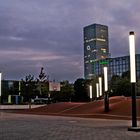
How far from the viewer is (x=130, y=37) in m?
17.5

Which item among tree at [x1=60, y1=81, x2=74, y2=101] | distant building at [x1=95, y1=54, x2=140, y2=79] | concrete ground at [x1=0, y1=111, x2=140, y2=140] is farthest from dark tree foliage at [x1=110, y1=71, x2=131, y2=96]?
concrete ground at [x1=0, y1=111, x2=140, y2=140]

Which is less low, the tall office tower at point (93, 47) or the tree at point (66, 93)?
the tall office tower at point (93, 47)

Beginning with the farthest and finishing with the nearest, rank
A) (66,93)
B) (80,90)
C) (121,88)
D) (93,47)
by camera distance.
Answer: (93,47), (80,90), (66,93), (121,88)

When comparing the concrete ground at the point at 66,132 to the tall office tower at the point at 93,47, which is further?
the tall office tower at the point at 93,47

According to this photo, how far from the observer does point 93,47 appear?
153 m

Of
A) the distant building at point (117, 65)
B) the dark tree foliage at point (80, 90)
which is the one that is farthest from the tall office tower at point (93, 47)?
the dark tree foliage at point (80, 90)

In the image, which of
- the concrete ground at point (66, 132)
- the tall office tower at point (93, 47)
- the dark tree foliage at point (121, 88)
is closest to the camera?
the concrete ground at point (66, 132)

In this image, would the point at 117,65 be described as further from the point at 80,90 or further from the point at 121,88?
the point at 121,88

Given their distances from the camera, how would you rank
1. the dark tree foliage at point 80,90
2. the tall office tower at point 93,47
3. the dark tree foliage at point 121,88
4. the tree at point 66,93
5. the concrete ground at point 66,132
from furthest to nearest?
1. the tall office tower at point 93,47
2. the tree at point 66,93
3. the dark tree foliage at point 80,90
4. the dark tree foliage at point 121,88
5. the concrete ground at point 66,132

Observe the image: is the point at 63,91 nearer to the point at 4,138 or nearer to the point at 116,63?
the point at 116,63

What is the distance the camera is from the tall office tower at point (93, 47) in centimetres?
15388

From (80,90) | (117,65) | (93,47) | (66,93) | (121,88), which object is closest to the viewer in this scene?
(121,88)

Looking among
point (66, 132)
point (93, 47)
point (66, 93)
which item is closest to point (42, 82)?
point (66, 93)

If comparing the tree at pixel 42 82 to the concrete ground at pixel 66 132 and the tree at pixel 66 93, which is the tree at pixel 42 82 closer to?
the tree at pixel 66 93
